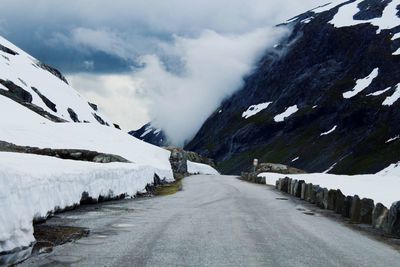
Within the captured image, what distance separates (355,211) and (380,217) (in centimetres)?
238

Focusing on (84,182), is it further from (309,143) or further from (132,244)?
(309,143)

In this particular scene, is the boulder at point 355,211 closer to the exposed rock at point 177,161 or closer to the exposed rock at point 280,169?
the exposed rock at point 280,169

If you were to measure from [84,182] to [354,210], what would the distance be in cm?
1064

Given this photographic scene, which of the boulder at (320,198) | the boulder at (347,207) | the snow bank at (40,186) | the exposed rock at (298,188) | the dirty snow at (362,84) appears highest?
the dirty snow at (362,84)

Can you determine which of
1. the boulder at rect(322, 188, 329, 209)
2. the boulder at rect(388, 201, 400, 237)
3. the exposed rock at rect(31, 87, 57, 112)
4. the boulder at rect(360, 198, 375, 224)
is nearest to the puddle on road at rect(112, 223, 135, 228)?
the boulder at rect(388, 201, 400, 237)

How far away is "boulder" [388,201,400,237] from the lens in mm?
16578

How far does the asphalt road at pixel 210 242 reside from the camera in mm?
10516

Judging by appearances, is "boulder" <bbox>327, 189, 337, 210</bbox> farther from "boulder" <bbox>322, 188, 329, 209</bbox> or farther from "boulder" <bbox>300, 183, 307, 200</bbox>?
"boulder" <bbox>300, 183, 307, 200</bbox>

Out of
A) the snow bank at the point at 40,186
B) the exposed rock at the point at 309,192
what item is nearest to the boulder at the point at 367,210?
the exposed rock at the point at 309,192

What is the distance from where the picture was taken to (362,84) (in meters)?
A: 190

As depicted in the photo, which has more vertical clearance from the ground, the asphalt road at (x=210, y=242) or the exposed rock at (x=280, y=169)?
the exposed rock at (x=280, y=169)

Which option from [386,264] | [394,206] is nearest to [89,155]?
[394,206]

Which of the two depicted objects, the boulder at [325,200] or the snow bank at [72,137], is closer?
the boulder at [325,200]

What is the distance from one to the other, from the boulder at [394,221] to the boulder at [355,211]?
9.80 feet
